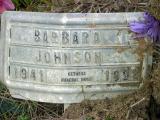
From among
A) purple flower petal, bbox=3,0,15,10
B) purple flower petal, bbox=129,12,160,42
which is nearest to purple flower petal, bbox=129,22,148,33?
purple flower petal, bbox=129,12,160,42

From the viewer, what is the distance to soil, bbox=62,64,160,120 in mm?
1728

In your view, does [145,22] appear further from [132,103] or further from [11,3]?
[11,3]

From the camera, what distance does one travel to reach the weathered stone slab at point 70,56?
1638mm

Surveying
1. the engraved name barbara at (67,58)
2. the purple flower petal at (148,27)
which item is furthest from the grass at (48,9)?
the engraved name barbara at (67,58)

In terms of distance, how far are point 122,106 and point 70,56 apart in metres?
0.27

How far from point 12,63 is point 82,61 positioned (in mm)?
253

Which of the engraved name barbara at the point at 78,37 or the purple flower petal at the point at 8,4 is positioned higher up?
the purple flower petal at the point at 8,4

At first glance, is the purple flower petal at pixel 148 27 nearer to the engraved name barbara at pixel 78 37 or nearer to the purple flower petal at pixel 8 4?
the engraved name barbara at pixel 78 37

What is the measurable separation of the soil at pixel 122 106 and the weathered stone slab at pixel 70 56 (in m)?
0.03

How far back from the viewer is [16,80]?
68.4 inches

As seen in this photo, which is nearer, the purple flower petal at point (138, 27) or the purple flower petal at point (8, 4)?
the purple flower petal at point (138, 27)

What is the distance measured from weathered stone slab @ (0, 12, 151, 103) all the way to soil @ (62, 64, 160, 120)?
0.09 feet

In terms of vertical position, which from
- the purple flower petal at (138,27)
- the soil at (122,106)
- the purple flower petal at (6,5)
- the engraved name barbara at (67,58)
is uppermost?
the purple flower petal at (6,5)

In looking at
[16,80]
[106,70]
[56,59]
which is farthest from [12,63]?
[106,70]
